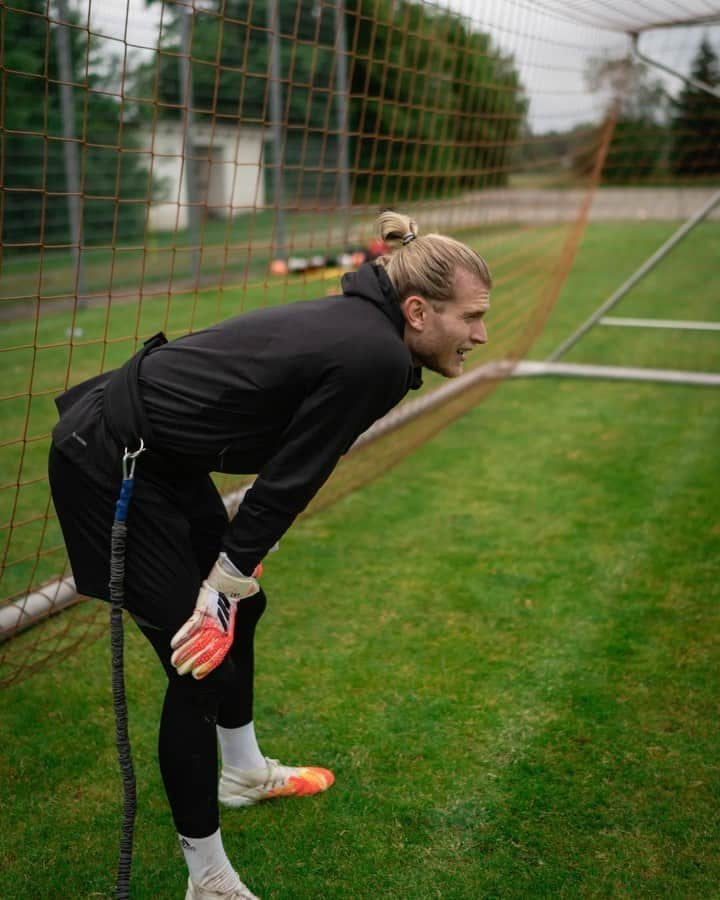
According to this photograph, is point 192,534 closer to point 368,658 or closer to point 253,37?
point 368,658

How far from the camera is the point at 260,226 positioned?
14.2 m

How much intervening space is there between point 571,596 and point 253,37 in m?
12.2

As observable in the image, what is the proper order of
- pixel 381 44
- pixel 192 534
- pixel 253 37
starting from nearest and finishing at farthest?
pixel 192 534, pixel 381 44, pixel 253 37

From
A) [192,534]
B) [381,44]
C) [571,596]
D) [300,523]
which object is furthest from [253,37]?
[192,534]

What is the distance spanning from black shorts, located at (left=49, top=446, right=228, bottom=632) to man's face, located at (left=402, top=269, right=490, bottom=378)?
599mm

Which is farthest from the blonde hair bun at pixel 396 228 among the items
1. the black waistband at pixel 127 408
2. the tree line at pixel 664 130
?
the tree line at pixel 664 130

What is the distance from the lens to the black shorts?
185 centimetres

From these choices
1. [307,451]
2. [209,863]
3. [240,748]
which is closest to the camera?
[307,451]

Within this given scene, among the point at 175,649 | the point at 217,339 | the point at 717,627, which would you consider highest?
the point at 217,339

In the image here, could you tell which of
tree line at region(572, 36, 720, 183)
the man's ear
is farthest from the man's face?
tree line at region(572, 36, 720, 183)

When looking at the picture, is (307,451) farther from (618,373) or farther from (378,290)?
(618,373)

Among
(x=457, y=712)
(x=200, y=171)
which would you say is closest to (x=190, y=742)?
(x=457, y=712)

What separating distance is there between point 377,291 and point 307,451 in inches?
14.2

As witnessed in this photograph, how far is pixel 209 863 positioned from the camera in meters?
1.97
